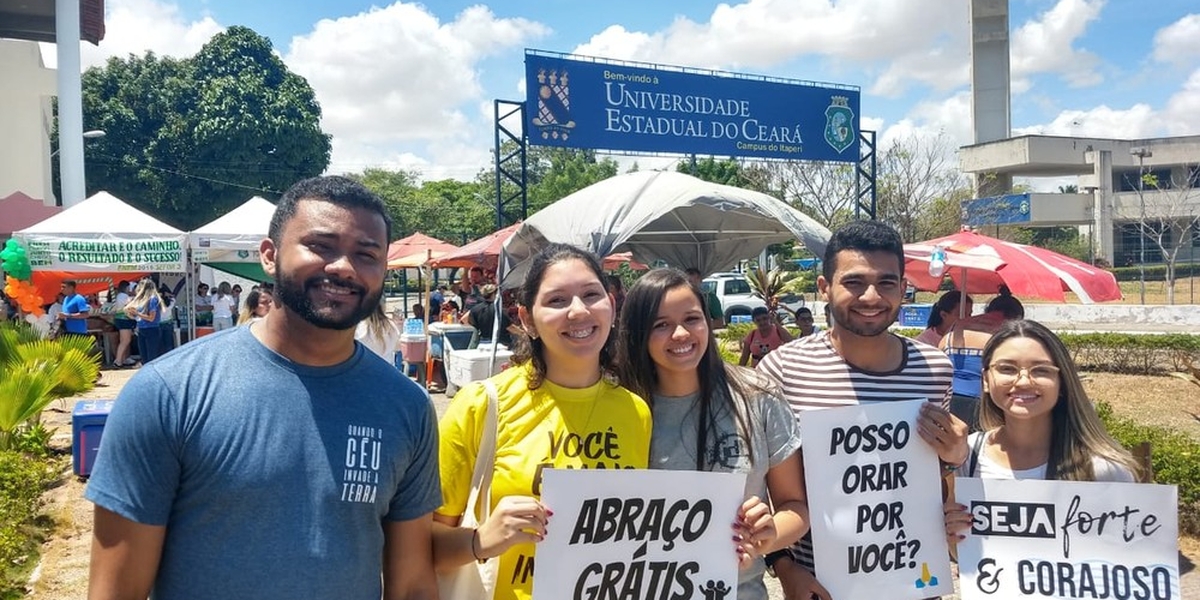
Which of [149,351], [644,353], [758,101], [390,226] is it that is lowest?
[149,351]

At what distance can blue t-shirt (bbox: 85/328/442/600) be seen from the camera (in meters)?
1.64

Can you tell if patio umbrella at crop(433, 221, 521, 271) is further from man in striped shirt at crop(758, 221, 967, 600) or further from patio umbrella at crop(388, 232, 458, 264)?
man in striped shirt at crop(758, 221, 967, 600)

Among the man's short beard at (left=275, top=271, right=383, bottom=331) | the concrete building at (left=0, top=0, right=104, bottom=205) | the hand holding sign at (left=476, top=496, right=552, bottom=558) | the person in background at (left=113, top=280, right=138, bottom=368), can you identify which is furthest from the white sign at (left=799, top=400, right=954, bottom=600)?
the concrete building at (left=0, top=0, right=104, bottom=205)

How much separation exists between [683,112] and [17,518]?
15519 millimetres

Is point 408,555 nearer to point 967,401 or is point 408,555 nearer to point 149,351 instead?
point 967,401

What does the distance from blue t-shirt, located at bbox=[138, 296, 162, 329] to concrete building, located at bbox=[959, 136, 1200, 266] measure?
1321 inches

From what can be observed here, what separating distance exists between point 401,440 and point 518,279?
301 inches

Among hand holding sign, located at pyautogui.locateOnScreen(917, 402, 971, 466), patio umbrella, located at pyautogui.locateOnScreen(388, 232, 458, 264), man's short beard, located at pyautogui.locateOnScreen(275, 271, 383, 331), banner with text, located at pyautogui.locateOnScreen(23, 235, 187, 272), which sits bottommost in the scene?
hand holding sign, located at pyautogui.locateOnScreen(917, 402, 971, 466)

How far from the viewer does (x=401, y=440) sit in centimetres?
191

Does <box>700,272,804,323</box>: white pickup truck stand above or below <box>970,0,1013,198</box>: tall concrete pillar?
below

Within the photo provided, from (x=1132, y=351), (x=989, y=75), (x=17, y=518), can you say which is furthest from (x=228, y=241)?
(x=989, y=75)

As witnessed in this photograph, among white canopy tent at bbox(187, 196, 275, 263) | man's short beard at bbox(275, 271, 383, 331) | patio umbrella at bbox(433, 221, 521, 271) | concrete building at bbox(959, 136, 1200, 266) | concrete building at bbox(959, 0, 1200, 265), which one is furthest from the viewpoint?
concrete building at bbox(959, 136, 1200, 266)

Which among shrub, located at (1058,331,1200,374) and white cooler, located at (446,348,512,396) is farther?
shrub, located at (1058,331,1200,374)

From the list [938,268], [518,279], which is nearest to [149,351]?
[518,279]
